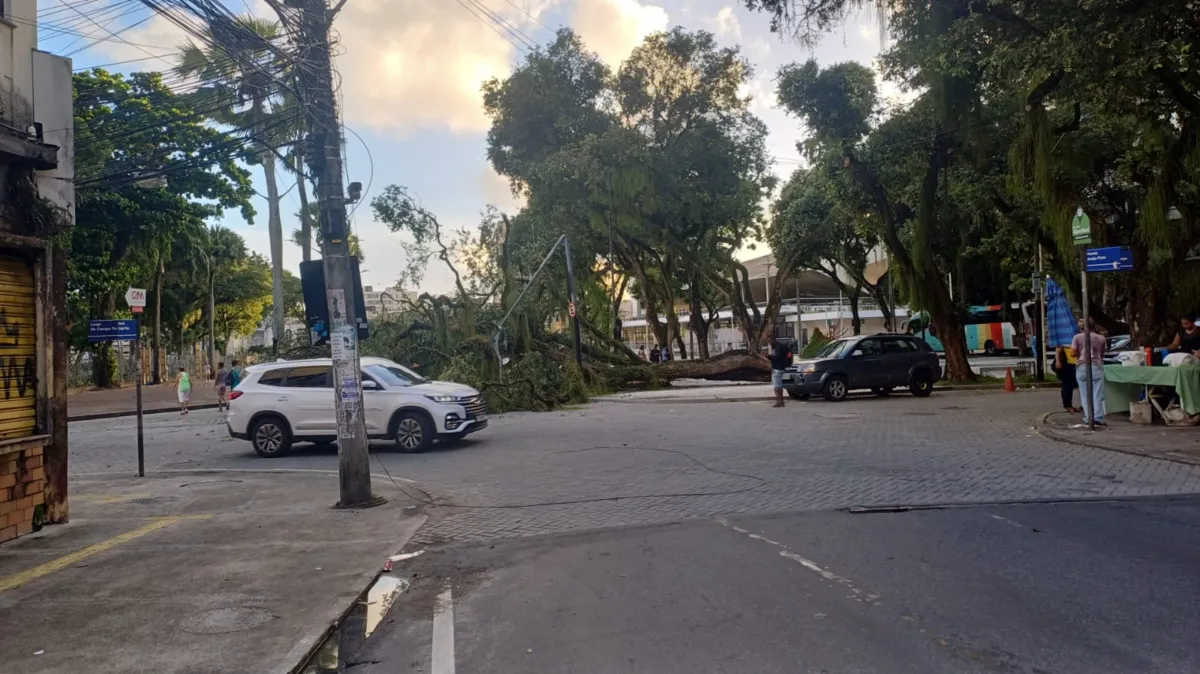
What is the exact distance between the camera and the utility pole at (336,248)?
9258mm

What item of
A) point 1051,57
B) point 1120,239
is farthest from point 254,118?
point 1120,239

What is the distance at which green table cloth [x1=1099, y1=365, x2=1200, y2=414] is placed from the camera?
12.5 metres

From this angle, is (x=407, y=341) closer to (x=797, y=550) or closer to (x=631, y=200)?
(x=631, y=200)

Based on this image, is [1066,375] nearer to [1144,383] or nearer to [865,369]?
[1144,383]

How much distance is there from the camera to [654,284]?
41.9 m

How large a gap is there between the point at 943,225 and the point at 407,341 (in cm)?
1678

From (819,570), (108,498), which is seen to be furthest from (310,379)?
(819,570)

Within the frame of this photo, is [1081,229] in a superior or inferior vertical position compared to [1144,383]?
superior

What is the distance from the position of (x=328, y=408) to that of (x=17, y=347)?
6204 mm

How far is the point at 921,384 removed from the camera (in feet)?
70.0

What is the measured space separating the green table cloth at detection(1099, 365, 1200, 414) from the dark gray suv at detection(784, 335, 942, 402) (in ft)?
21.6

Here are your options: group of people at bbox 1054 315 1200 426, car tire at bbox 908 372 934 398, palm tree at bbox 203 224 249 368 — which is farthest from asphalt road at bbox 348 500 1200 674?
palm tree at bbox 203 224 249 368

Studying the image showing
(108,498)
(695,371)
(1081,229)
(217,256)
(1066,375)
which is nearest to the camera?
(108,498)

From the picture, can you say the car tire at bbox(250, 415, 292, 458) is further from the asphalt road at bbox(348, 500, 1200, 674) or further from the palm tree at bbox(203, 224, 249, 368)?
the palm tree at bbox(203, 224, 249, 368)
